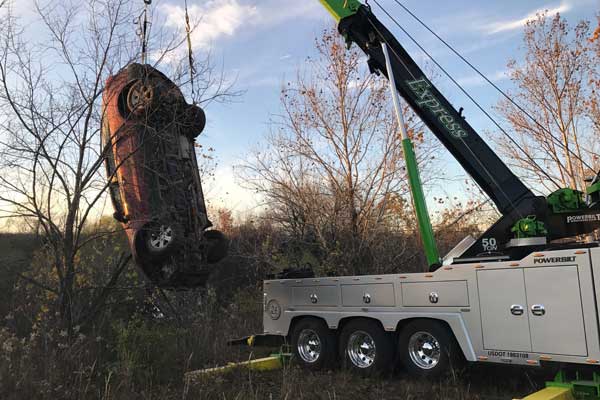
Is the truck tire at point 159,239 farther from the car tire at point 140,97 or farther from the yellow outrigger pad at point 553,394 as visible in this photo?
the yellow outrigger pad at point 553,394

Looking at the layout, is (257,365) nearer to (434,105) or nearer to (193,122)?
(193,122)

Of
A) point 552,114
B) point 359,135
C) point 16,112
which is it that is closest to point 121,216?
point 16,112

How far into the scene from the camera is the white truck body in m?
5.18

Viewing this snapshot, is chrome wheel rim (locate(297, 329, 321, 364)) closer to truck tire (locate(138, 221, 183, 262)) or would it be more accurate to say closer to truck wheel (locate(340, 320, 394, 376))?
truck wheel (locate(340, 320, 394, 376))

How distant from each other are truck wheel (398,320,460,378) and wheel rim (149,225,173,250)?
12.4 ft

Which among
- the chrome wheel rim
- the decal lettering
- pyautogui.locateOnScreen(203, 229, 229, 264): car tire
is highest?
the decal lettering

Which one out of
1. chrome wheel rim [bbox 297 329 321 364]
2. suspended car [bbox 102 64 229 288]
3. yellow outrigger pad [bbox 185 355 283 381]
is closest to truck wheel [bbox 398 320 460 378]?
chrome wheel rim [bbox 297 329 321 364]

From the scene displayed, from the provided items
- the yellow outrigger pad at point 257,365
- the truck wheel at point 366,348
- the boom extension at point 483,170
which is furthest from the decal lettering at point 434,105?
the yellow outrigger pad at point 257,365

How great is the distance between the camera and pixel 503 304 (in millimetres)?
5820

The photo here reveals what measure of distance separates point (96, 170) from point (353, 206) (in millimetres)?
8071

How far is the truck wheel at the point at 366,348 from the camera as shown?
7066 mm

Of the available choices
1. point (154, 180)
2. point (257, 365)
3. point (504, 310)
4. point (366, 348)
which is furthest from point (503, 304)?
point (154, 180)

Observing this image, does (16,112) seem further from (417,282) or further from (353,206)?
(353,206)

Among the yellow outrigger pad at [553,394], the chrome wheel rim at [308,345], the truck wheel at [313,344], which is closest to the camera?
the yellow outrigger pad at [553,394]
